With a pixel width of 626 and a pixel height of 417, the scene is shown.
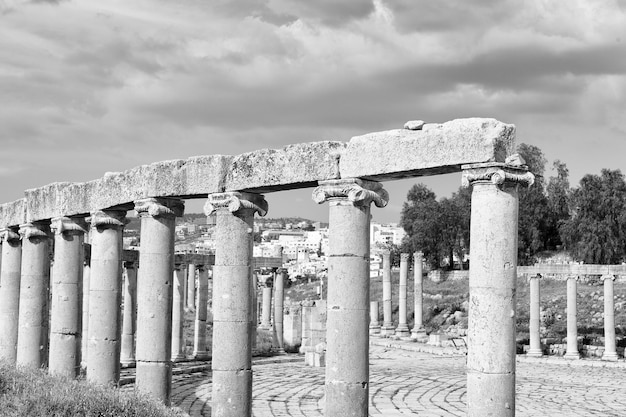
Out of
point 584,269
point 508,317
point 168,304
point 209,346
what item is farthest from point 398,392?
point 584,269

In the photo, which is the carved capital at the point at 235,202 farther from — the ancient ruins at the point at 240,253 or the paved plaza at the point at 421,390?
the paved plaza at the point at 421,390

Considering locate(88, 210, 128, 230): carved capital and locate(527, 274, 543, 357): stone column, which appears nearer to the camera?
locate(88, 210, 128, 230): carved capital

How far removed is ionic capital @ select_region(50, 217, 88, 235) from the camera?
64.4 ft

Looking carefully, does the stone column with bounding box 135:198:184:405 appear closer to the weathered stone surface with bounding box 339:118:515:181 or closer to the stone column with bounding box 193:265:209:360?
the weathered stone surface with bounding box 339:118:515:181

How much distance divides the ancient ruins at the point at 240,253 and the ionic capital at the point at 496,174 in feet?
0.07

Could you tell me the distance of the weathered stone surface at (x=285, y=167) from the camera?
1381 centimetres

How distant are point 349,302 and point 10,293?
13399 mm

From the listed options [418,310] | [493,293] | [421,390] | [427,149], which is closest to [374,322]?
[418,310]

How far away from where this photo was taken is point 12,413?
41.6ft

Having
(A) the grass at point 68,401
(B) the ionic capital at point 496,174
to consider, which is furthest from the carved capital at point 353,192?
(A) the grass at point 68,401

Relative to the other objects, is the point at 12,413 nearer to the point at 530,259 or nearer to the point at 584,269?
the point at 584,269

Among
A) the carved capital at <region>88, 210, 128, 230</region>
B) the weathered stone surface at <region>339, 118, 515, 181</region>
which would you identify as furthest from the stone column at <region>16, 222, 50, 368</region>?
the weathered stone surface at <region>339, 118, 515, 181</region>

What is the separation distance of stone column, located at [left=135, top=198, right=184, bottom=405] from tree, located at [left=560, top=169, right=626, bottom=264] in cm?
6340

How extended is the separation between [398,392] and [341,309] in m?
10.4
